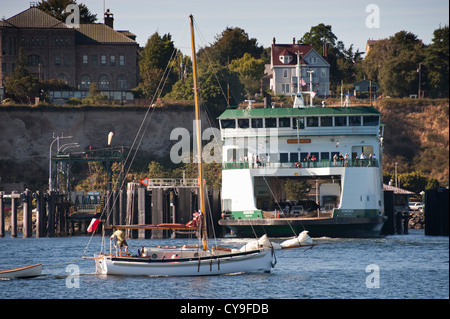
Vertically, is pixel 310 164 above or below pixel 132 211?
above

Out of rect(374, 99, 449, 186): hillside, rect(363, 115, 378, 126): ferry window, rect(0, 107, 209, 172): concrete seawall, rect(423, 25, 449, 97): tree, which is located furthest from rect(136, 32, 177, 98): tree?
rect(363, 115, 378, 126): ferry window

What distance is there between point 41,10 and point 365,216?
8082cm

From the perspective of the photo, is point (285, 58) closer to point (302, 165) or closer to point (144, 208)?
point (144, 208)

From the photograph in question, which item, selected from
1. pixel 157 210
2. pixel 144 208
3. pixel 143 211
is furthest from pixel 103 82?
pixel 157 210

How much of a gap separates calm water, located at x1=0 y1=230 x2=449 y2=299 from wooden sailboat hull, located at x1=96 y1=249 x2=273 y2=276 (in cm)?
40

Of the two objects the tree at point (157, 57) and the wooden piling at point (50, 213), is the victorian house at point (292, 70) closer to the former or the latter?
the tree at point (157, 57)

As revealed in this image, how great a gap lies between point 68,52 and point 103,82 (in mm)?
6274

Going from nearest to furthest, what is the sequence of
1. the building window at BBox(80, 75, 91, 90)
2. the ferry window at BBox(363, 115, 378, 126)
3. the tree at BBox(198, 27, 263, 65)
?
the ferry window at BBox(363, 115, 378, 126) < the building window at BBox(80, 75, 91, 90) < the tree at BBox(198, 27, 263, 65)

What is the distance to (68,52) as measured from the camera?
12644 cm

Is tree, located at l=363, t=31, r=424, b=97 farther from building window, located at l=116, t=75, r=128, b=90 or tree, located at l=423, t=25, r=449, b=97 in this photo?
building window, located at l=116, t=75, r=128, b=90

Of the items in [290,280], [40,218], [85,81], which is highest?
[85,81]

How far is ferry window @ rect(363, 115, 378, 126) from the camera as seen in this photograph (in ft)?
235

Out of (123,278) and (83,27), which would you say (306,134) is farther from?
(83,27)

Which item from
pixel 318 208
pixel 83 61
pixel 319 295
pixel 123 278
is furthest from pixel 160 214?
pixel 83 61
